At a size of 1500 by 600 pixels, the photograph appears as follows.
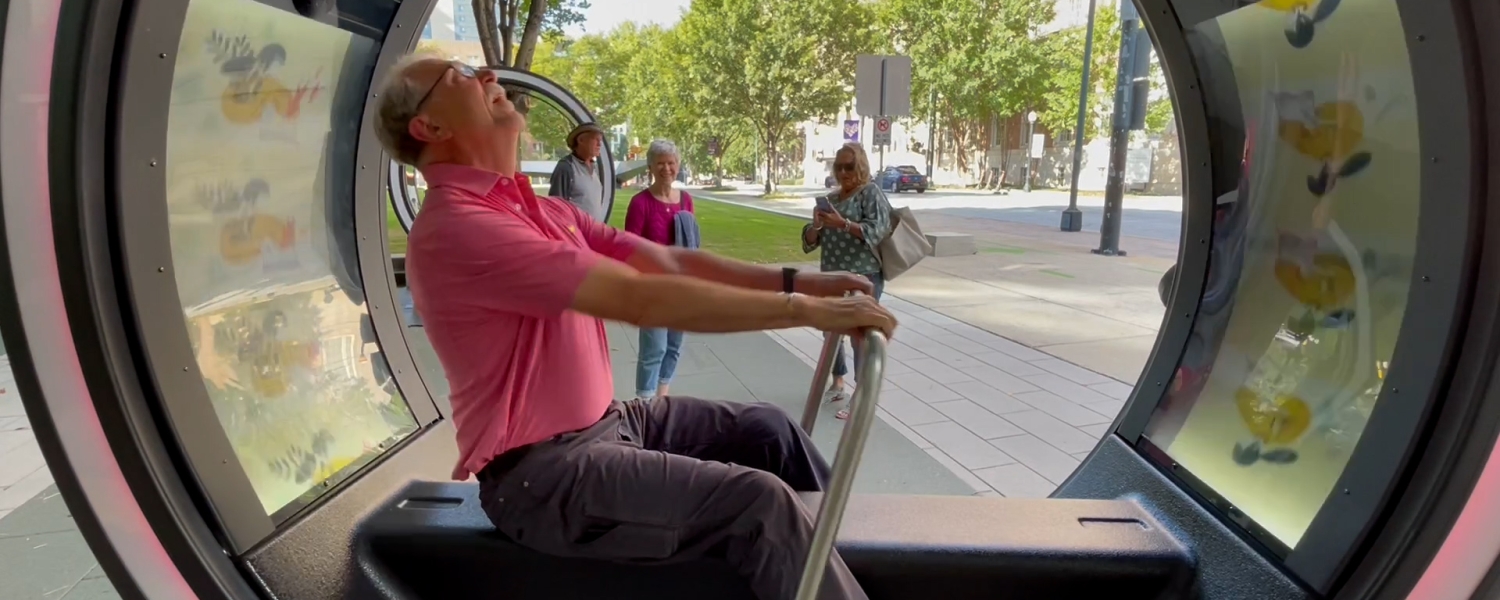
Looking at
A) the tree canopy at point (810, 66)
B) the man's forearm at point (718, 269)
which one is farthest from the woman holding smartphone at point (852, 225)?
the tree canopy at point (810, 66)

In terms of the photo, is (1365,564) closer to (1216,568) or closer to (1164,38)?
(1216,568)

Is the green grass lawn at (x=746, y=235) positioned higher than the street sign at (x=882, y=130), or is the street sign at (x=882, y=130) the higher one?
the street sign at (x=882, y=130)

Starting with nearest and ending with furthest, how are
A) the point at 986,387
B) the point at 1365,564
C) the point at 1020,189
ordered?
the point at 1365,564
the point at 986,387
the point at 1020,189

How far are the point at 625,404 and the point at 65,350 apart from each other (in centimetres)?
Result: 125

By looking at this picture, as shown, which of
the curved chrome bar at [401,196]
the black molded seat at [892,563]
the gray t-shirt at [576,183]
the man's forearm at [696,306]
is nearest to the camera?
the man's forearm at [696,306]

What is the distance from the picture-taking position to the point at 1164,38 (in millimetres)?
2676

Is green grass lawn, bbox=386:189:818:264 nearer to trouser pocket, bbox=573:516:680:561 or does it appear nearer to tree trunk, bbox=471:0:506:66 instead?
tree trunk, bbox=471:0:506:66

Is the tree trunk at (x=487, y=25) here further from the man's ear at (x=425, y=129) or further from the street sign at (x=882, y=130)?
the man's ear at (x=425, y=129)

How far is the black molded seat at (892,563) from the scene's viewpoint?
2180 millimetres

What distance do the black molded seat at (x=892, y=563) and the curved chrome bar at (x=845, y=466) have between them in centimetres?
57

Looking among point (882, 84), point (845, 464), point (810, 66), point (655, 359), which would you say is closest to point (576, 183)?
point (655, 359)

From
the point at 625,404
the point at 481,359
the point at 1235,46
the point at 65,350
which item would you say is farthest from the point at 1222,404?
the point at 65,350

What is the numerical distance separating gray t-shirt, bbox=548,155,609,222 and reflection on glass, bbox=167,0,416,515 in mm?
3158

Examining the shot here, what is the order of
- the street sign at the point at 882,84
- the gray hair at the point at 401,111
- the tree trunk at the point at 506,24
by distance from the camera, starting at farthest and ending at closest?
the tree trunk at the point at 506,24 < the street sign at the point at 882,84 < the gray hair at the point at 401,111
